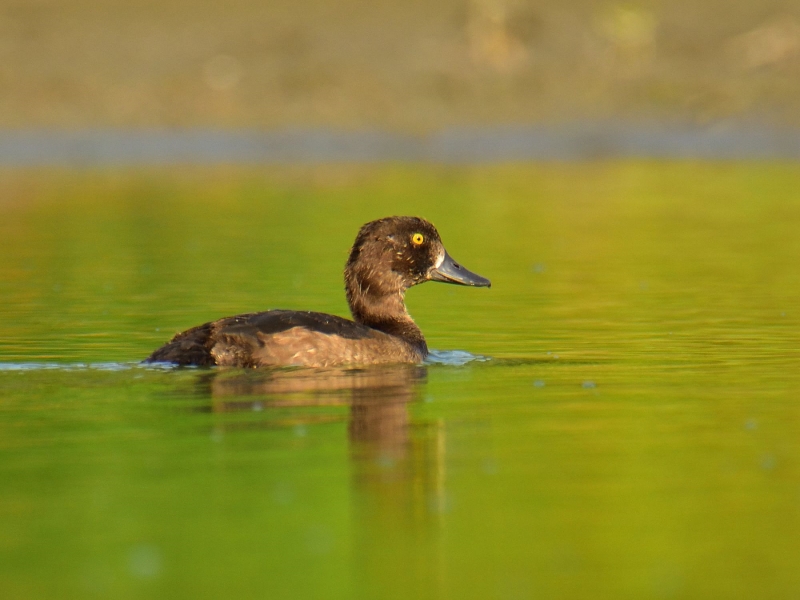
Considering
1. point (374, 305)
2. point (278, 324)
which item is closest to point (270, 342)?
point (278, 324)

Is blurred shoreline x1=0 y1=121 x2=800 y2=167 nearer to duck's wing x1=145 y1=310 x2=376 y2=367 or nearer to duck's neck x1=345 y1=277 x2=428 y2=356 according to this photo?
duck's neck x1=345 y1=277 x2=428 y2=356

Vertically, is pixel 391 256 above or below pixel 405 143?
below

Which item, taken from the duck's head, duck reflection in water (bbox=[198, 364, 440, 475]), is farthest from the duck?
duck reflection in water (bbox=[198, 364, 440, 475])

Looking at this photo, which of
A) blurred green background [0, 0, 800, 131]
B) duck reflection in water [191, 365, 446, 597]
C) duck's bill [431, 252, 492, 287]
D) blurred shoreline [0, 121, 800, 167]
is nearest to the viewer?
duck reflection in water [191, 365, 446, 597]

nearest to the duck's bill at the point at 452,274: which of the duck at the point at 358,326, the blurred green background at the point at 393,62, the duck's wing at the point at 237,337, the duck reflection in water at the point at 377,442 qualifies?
the duck at the point at 358,326

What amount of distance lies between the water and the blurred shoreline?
15.3 meters

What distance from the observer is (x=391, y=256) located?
11.7 meters

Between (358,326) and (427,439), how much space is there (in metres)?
2.67

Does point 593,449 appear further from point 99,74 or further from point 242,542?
point 99,74

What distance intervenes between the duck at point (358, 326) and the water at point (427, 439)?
0.48ft

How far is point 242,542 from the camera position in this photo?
21.5ft

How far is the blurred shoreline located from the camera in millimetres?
33188

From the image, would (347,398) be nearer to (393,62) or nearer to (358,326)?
(358,326)

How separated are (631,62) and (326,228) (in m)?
16.9
